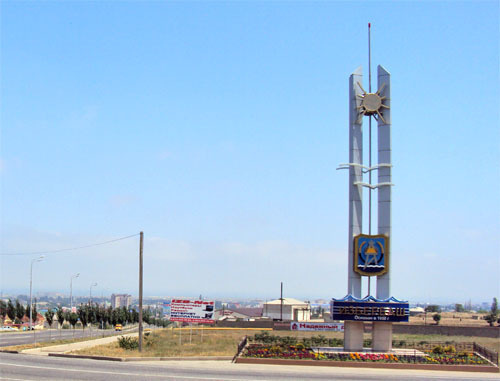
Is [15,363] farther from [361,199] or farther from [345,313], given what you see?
[361,199]

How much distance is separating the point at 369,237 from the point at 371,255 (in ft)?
3.82

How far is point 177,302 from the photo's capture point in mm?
45844

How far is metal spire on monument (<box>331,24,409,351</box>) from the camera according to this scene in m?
36.9

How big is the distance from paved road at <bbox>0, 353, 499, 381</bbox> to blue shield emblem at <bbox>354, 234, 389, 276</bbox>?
7.40m

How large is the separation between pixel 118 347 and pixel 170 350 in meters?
4.59

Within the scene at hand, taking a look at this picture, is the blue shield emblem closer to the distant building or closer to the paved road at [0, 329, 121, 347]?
the paved road at [0, 329, 121, 347]

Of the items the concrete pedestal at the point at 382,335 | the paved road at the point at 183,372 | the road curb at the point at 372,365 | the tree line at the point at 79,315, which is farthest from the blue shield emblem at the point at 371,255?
the tree line at the point at 79,315

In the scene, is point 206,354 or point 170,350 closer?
point 206,354

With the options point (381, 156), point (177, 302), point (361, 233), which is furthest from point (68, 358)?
point (381, 156)

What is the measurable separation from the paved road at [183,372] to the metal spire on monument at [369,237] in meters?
5.34

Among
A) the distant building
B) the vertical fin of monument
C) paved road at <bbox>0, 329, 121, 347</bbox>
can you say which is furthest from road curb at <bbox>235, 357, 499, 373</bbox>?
the distant building

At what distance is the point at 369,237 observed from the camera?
3800 cm

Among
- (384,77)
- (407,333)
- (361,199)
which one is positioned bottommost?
(407,333)

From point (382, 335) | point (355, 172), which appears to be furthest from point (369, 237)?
point (382, 335)
